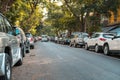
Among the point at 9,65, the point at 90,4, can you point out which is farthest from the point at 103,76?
the point at 90,4

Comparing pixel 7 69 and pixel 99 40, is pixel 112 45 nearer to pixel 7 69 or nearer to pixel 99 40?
pixel 99 40

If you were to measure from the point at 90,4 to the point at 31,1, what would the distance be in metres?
9.59

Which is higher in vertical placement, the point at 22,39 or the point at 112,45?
the point at 22,39

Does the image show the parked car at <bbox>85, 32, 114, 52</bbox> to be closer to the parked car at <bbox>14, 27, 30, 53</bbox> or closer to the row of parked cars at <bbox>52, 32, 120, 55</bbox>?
the row of parked cars at <bbox>52, 32, 120, 55</bbox>

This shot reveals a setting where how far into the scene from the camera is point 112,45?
18.6m

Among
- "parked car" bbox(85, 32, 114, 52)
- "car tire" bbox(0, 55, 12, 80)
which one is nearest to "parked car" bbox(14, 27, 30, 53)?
"car tire" bbox(0, 55, 12, 80)

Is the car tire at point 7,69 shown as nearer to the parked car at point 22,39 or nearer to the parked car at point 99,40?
the parked car at point 22,39

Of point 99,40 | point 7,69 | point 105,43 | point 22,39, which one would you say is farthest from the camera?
point 99,40

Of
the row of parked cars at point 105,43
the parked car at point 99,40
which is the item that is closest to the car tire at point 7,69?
the row of parked cars at point 105,43

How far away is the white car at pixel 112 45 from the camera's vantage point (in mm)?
17609

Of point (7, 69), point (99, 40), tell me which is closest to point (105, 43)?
point (99, 40)

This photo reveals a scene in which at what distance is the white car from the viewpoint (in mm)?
17609

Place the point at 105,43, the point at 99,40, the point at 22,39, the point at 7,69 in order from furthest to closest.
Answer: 1. the point at 99,40
2. the point at 105,43
3. the point at 22,39
4. the point at 7,69

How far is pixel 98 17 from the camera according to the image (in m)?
38.4
